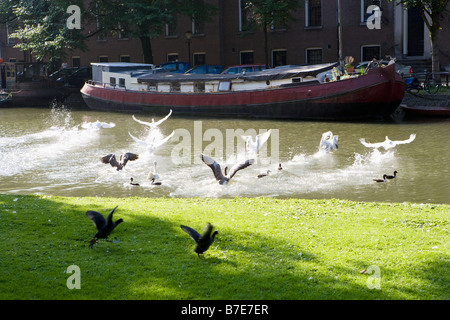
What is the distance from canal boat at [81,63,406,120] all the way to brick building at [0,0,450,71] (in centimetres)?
634

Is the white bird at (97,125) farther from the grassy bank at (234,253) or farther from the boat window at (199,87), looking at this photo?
the grassy bank at (234,253)

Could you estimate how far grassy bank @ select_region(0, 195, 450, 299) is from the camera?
18.4 feet

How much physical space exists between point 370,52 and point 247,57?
8373mm

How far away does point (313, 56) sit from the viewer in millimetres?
37875

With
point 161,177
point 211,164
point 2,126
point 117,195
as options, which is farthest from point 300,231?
point 2,126

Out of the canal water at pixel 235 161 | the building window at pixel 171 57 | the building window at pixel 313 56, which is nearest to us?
the canal water at pixel 235 161

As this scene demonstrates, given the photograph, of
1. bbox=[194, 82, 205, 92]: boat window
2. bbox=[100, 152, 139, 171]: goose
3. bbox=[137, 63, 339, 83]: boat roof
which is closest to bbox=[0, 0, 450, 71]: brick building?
bbox=[137, 63, 339, 83]: boat roof

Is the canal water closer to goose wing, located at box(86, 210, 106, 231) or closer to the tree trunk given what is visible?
goose wing, located at box(86, 210, 106, 231)

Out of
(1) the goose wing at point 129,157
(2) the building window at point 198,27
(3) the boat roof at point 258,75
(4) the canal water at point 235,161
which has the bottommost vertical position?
(4) the canal water at point 235,161

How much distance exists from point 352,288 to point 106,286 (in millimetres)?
2305

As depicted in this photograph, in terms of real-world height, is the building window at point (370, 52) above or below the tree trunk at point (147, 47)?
below

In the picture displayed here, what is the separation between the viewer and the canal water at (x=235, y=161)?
41.3 ft

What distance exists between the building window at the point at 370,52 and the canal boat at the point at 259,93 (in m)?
8.55

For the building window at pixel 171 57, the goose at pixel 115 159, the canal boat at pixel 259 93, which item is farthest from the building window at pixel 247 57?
the goose at pixel 115 159
